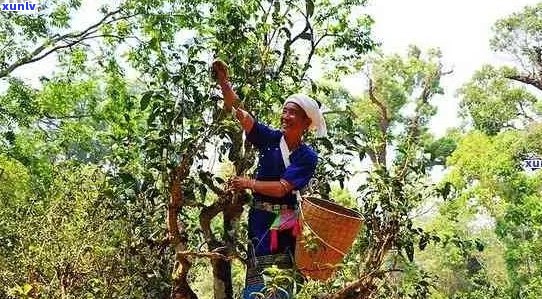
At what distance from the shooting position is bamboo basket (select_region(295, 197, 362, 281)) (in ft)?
7.42

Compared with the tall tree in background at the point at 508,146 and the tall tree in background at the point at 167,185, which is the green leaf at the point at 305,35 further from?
the tall tree in background at the point at 508,146

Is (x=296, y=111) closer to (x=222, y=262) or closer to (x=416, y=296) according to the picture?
(x=222, y=262)

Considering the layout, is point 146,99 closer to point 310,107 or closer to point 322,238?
point 310,107

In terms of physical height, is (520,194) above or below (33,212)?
above

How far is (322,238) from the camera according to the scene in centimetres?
230

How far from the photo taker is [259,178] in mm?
2549

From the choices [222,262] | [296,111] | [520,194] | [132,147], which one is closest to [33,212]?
[132,147]

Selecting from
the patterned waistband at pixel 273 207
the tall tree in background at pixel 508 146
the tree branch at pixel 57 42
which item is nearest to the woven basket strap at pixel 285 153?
the patterned waistband at pixel 273 207

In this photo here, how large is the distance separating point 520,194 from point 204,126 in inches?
381

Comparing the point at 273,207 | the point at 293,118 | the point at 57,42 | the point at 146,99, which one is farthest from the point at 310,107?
the point at 57,42

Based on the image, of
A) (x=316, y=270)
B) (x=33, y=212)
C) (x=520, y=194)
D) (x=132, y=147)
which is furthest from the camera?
(x=520, y=194)

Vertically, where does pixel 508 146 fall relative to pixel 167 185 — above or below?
above

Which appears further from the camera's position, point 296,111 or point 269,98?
point 269,98

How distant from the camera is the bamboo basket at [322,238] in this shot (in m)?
2.26
